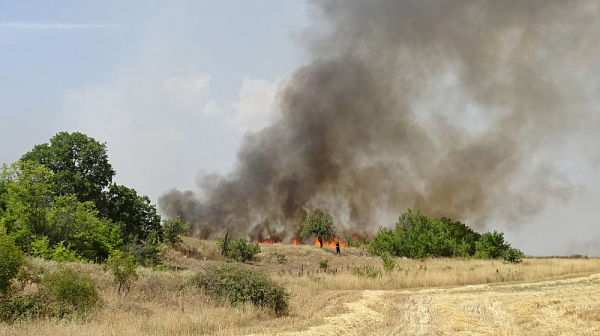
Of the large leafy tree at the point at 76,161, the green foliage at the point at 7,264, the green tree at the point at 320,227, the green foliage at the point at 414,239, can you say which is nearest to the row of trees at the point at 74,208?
the large leafy tree at the point at 76,161

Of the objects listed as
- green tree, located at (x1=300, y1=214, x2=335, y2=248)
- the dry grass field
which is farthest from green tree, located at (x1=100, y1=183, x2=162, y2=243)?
green tree, located at (x1=300, y1=214, x2=335, y2=248)

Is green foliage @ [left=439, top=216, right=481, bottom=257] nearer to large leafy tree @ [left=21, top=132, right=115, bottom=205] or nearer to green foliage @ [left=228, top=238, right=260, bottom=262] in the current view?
green foliage @ [left=228, top=238, right=260, bottom=262]

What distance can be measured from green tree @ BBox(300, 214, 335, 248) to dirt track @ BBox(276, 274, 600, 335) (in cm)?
4425

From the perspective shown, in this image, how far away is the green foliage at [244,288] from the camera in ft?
44.4

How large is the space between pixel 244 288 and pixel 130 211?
25645mm

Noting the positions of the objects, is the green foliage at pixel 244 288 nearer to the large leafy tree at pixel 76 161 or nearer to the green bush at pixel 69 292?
the green bush at pixel 69 292

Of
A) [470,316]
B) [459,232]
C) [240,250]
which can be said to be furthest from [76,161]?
[459,232]

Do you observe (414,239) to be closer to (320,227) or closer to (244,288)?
(320,227)

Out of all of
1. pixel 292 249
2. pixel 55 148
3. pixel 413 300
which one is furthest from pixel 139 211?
pixel 413 300

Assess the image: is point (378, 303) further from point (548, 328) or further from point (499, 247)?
point (499, 247)

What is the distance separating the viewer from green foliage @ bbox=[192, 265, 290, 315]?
532 inches

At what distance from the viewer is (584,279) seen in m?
21.9

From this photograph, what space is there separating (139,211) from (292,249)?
71.4ft

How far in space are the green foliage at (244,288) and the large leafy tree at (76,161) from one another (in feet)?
75.9
